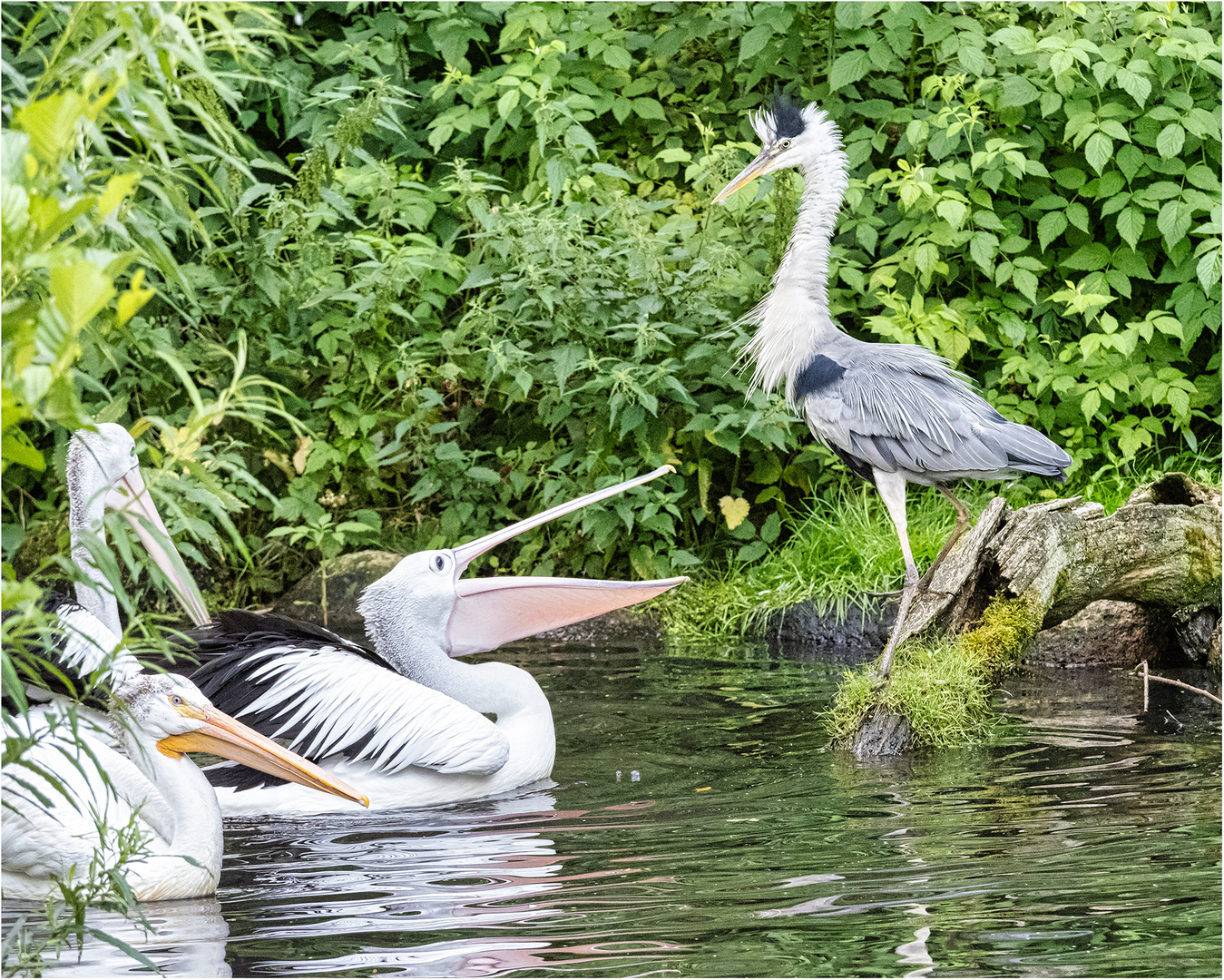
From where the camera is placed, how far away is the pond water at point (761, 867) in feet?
8.50

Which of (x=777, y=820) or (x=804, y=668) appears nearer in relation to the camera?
(x=777, y=820)

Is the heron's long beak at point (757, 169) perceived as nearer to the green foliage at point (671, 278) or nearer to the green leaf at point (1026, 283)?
the green foliage at point (671, 278)

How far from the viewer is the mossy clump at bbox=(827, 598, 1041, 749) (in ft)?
14.5

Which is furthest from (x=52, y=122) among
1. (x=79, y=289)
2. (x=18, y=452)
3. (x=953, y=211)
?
(x=953, y=211)

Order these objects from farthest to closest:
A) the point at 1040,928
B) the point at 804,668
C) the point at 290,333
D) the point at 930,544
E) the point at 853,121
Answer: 1. the point at 853,121
2. the point at 290,333
3. the point at 930,544
4. the point at 804,668
5. the point at 1040,928

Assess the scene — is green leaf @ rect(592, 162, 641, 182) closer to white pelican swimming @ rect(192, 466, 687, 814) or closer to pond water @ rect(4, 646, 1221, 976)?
white pelican swimming @ rect(192, 466, 687, 814)

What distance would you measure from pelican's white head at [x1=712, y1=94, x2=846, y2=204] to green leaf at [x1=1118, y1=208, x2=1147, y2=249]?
6.85ft

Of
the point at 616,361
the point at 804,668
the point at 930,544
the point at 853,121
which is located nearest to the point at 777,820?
the point at 804,668

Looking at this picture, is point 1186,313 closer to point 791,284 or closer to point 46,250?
point 791,284

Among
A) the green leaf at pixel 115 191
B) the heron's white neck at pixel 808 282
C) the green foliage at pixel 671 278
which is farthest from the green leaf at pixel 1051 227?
the green leaf at pixel 115 191

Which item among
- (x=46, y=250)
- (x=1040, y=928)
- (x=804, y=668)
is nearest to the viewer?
(x=46, y=250)

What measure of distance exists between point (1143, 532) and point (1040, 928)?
277 cm

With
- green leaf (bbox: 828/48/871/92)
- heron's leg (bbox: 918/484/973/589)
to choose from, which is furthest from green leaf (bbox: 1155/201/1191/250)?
heron's leg (bbox: 918/484/973/589)

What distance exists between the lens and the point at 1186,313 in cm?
675
